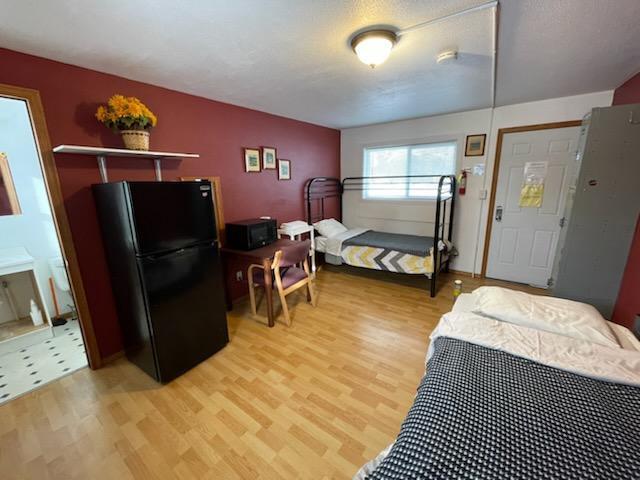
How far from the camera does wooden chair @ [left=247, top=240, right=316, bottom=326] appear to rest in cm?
253

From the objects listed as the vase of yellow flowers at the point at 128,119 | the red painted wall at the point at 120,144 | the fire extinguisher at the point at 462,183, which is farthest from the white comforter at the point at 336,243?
the vase of yellow flowers at the point at 128,119

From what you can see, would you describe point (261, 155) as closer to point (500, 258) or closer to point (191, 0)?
point (191, 0)

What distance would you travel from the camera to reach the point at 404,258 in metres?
3.26

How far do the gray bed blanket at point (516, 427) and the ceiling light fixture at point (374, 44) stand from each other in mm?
1780

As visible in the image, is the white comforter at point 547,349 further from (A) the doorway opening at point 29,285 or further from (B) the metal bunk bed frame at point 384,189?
(A) the doorway opening at point 29,285

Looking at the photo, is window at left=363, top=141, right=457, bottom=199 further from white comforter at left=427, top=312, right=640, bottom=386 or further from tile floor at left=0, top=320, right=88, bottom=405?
tile floor at left=0, top=320, right=88, bottom=405

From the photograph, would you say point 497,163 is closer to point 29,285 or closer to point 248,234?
point 248,234

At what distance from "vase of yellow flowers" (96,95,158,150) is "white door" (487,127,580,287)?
3956mm

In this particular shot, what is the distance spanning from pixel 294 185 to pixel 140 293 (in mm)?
2473

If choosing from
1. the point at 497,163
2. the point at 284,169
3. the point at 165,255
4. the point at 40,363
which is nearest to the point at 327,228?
the point at 284,169

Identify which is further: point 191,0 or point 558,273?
point 558,273

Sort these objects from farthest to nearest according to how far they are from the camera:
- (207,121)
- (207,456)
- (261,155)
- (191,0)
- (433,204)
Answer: (433,204)
(261,155)
(207,121)
(207,456)
(191,0)

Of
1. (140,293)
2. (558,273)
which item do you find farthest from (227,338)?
(558,273)

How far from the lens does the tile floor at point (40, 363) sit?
74.9 inches
